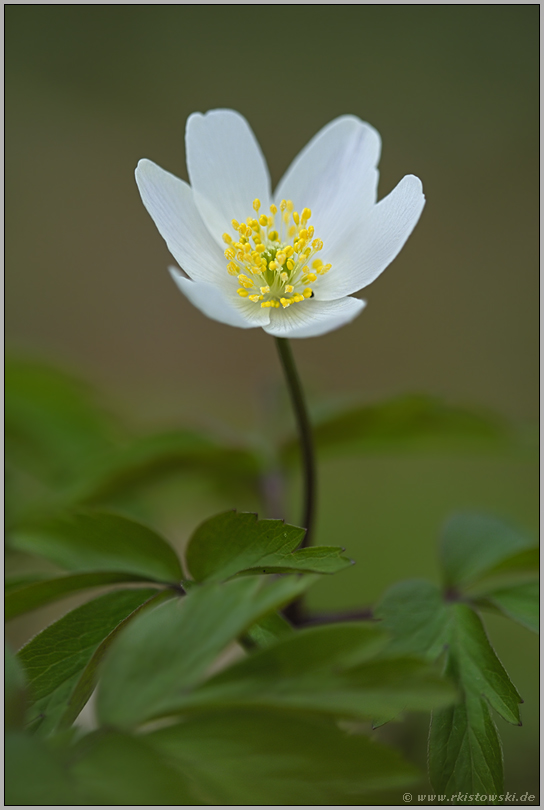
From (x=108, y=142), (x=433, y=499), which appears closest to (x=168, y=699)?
(x=433, y=499)

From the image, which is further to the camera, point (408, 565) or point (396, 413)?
point (408, 565)

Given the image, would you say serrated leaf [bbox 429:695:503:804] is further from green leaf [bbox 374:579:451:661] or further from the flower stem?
the flower stem

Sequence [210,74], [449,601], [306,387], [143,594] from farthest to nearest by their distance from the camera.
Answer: [210,74], [306,387], [449,601], [143,594]

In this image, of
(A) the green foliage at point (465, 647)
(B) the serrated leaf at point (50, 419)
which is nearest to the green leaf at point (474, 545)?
(A) the green foliage at point (465, 647)

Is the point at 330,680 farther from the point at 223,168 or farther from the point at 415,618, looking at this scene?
the point at 223,168

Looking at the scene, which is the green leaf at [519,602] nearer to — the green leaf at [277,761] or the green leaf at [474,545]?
the green leaf at [474,545]

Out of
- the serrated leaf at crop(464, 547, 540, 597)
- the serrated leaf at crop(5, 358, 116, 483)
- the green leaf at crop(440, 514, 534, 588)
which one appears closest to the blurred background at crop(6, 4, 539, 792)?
the serrated leaf at crop(5, 358, 116, 483)

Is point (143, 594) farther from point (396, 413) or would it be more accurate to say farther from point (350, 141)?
point (350, 141)
